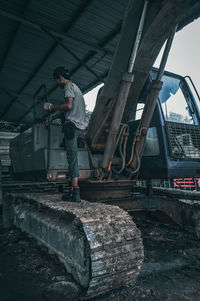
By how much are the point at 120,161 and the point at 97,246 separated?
1662 mm

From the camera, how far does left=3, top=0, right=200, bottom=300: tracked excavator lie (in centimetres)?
211

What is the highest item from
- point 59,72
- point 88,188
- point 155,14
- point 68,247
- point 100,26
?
point 100,26

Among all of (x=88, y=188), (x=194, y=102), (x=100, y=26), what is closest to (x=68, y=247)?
(x=88, y=188)

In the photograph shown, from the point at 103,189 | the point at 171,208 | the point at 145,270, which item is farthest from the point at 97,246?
the point at 171,208

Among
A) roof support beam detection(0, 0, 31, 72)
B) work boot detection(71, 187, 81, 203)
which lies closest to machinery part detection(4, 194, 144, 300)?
work boot detection(71, 187, 81, 203)

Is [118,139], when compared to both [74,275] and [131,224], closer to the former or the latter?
[131,224]

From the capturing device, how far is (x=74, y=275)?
2301 mm

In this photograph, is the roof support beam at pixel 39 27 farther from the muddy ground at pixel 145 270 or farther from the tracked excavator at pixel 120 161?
the muddy ground at pixel 145 270

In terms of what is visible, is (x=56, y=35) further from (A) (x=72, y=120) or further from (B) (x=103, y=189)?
(B) (x=103, y=189)

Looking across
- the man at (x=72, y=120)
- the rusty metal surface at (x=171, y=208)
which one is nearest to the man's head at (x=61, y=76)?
the man at (x=72, y=120)

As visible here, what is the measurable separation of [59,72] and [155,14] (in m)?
1.39

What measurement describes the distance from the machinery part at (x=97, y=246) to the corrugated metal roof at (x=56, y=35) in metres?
5.26

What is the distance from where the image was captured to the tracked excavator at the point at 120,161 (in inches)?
83.0

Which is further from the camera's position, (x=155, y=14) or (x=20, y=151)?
(x=20, y=151)
